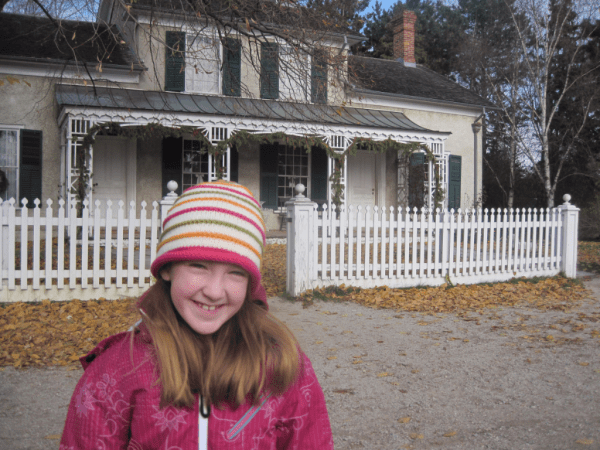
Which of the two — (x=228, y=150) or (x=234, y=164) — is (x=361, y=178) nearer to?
(x=234, y=164)

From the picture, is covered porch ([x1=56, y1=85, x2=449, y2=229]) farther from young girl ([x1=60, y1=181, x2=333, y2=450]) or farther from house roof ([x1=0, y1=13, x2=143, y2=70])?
young girl ([x1=60, y1=181, x2=333, y2=450])

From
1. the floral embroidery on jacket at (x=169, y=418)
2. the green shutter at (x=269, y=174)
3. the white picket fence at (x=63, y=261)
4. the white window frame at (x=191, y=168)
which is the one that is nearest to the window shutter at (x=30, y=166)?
the white window frame at (x=191, y=168)

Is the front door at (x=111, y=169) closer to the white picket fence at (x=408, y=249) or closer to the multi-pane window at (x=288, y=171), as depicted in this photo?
the multi-pane window at (x=288, y=171)

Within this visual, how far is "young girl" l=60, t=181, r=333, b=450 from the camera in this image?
1.38 metres

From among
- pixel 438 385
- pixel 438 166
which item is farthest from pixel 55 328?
pixel 438 166

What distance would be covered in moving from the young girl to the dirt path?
1728mm

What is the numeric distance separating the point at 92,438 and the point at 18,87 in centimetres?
1340

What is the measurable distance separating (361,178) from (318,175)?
1.54 metres

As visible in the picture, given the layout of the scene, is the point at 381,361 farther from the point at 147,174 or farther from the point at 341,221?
the point at 147,174

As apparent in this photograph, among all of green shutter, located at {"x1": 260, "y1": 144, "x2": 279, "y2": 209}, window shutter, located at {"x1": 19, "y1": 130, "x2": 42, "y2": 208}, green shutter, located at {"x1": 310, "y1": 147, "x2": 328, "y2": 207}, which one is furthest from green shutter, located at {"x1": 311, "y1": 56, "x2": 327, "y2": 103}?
window shutter, located at {"x1": 19, "y1": 130, "x2": 42, "y2": 208}

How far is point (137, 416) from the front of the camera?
1.38 metres

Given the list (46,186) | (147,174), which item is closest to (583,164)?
(147,174)

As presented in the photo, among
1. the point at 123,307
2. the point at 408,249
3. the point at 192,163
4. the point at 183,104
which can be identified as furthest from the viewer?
the point at 192,163

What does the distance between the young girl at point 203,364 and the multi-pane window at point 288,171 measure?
13.9 meters
